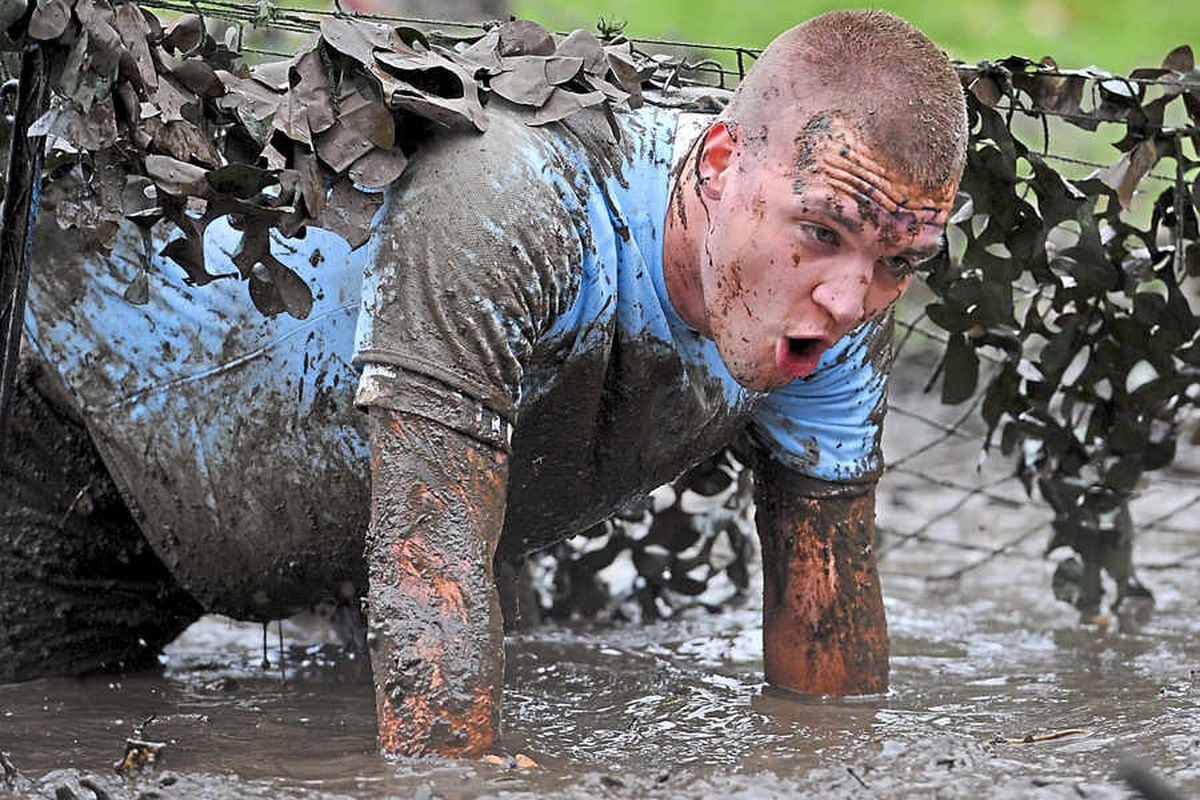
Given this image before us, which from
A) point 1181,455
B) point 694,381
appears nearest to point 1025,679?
point 694,381

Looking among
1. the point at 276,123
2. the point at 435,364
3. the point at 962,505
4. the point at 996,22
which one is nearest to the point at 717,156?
the point at 435,364

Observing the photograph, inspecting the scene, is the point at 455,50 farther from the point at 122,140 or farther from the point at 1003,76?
the point at 1003,76

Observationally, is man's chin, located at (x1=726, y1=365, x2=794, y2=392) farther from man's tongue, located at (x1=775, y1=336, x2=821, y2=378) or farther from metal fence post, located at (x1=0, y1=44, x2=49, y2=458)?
metal fence post, located at (x1=0, y1=44, x2=49, y2=458)

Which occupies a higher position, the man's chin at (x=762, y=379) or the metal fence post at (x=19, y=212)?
the metal fence post at (x=19, y=212)

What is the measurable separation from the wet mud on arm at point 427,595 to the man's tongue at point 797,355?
1.54 ft

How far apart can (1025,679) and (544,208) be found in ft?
5.21

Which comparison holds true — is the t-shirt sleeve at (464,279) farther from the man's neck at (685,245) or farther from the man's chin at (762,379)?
the man's chin at (762,379)

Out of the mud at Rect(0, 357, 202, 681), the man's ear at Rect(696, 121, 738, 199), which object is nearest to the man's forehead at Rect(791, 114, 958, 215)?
the man's ear at Rect(696, 121, 738, 199)

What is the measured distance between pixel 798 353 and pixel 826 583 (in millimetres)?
774

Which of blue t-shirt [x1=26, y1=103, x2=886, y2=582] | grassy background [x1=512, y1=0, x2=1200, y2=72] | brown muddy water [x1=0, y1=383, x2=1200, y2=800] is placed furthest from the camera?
grassy background [x1=512, y1=0, x2=1200, y2=72]

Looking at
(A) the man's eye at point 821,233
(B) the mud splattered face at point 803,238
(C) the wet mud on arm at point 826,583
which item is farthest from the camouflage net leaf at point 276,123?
(C) the wet mud on arm at point 826,583

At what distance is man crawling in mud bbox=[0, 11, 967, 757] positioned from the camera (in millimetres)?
2631

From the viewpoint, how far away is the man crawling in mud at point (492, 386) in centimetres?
263

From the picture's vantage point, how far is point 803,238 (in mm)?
2672
